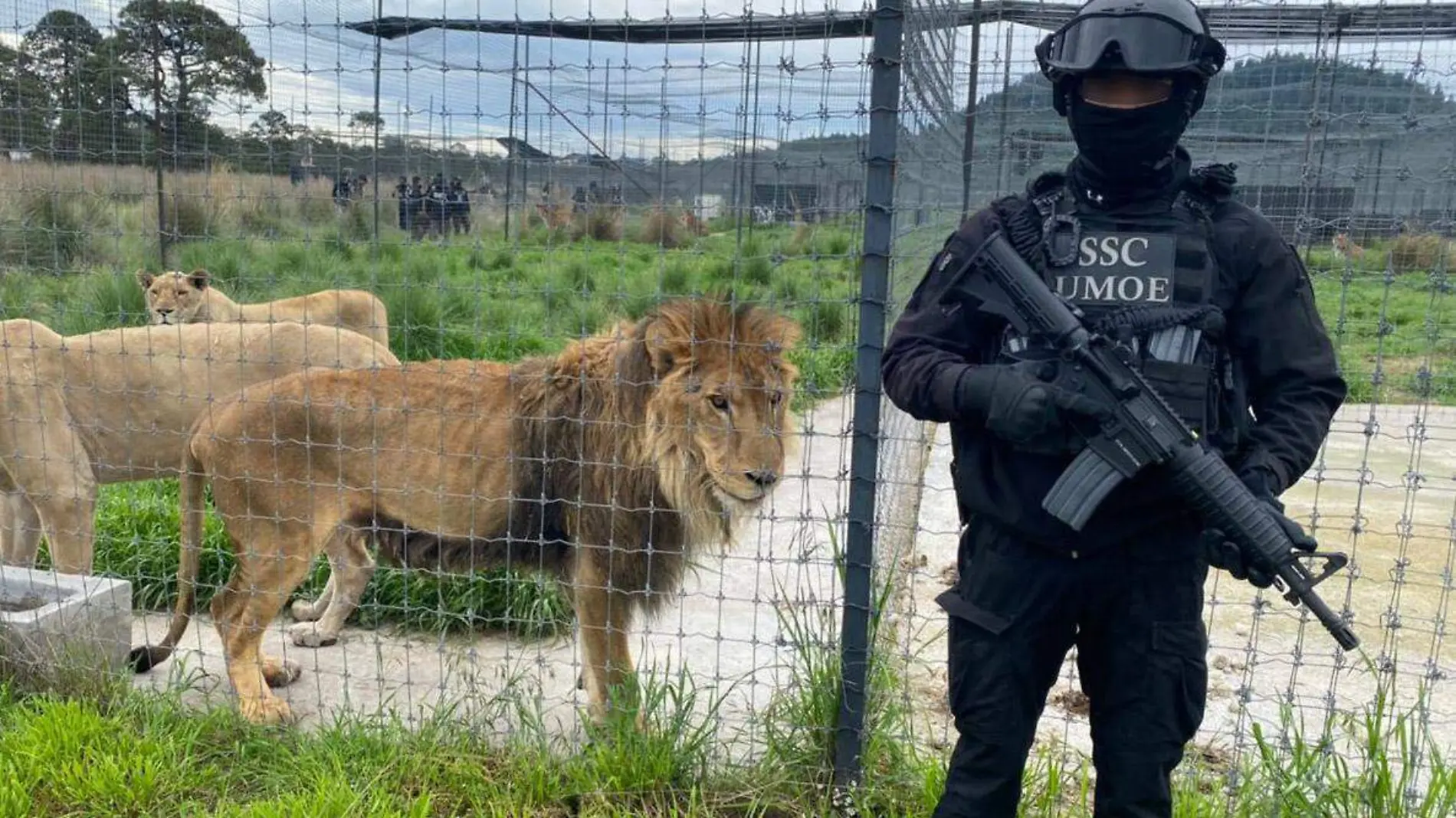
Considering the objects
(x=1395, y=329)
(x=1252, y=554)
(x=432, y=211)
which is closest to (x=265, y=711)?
(x=432, y=211)

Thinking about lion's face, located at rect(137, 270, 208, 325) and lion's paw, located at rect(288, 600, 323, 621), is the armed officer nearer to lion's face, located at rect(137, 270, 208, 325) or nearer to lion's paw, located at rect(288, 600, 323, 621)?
lion's paw, located at rect(288, 600, 323, 621)

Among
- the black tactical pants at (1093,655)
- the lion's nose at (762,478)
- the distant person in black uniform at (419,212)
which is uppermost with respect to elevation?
the distant person in black uniform at (419,212)

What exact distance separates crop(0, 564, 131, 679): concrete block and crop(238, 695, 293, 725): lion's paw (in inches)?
20.9

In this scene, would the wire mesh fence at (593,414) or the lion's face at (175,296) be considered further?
the lion's face at (175,296)

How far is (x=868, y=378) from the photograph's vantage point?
3227 millimetres

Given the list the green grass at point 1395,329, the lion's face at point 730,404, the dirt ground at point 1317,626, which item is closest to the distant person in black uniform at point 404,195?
the lion's face at point 730,404

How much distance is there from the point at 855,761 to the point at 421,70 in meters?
2.54

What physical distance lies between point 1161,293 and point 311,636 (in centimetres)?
373

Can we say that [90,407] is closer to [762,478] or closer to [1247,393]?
[762,478]

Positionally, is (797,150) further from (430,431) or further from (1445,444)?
(1445,444)

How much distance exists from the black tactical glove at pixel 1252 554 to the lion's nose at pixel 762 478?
1405 mm

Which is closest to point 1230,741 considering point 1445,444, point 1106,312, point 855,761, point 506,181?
point 855,761

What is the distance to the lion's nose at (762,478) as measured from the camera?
348cm

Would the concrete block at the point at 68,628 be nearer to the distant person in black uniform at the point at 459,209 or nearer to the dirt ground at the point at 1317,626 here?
the distant person in black uniform at the point at 459,209
